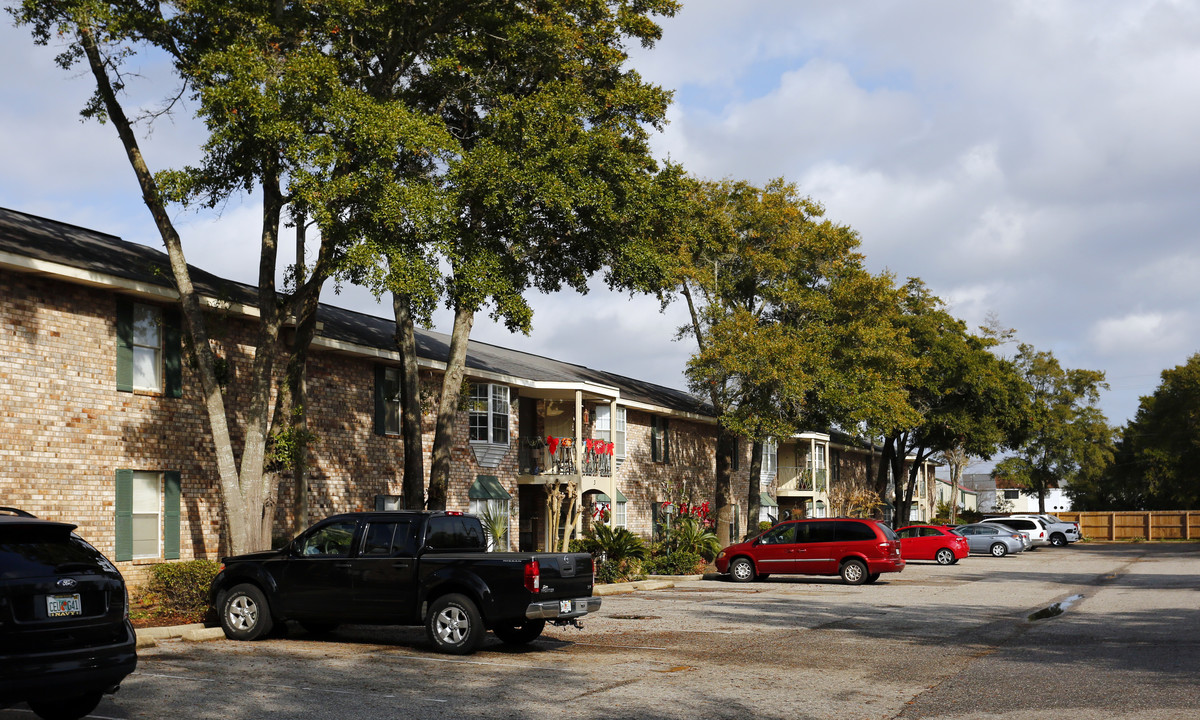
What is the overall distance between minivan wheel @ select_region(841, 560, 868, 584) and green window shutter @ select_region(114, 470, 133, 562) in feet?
56.8

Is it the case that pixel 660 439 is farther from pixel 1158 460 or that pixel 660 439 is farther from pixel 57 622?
pixel 1158 460

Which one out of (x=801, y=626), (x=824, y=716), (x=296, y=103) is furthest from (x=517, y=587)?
(x=296, y=103)

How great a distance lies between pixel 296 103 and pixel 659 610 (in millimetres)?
10901

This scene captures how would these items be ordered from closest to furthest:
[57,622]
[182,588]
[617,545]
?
[57,622] < [182,588] < [617,545]

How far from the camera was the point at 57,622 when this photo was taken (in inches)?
316

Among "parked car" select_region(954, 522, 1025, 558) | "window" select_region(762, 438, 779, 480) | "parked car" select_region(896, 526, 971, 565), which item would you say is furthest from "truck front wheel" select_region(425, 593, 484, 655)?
"window" select_region(762, 438, 779, 480)

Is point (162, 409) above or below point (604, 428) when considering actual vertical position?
above

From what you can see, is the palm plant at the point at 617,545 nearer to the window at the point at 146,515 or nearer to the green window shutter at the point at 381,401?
the green window shutter at the point at 381,401

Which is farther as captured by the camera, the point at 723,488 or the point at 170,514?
the point at 723,488

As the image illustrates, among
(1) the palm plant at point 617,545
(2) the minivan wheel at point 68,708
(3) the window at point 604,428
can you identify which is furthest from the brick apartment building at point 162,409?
(2) the minivan wheel at point 68,708

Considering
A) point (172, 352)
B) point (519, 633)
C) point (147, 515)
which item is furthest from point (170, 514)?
point (519, 633)

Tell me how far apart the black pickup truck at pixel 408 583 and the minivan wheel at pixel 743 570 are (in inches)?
606

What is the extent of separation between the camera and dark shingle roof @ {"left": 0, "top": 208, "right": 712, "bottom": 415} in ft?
59.9

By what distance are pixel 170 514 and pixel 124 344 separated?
3.26 metres
